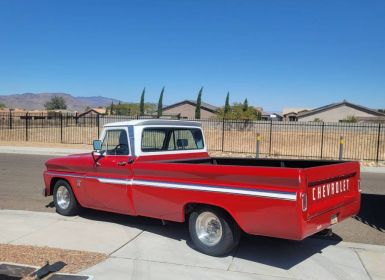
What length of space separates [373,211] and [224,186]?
4.88 meters

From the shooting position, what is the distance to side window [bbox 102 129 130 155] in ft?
23.7

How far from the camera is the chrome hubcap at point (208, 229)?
5.96m

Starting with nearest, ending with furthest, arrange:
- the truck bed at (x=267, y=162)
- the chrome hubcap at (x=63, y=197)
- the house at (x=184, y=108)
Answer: the truck bed at (x=267, y=162), the chrome hubcap at (x=63, y=197), the house at (x=184, y=108)

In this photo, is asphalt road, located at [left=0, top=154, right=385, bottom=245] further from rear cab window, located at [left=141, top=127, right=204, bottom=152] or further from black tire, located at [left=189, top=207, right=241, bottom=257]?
black tire, located at [left=189, top=207, right=241, bottom=257]

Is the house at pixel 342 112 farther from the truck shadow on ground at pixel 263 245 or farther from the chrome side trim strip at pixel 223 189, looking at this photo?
the chrome side trim strip at pixel 223 189

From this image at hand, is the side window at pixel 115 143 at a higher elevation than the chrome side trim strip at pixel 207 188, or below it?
higher

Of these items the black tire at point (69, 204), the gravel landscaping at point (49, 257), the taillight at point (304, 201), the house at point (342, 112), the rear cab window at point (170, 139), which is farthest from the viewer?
the house at point (342, 112)

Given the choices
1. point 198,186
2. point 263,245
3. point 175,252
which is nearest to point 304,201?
point 198,186

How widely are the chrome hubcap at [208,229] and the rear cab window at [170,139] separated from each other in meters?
1.66

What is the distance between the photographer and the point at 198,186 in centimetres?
596

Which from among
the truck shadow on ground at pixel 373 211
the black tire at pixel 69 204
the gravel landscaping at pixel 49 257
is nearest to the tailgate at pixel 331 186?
the truck shadow on ground at pixel 373 211

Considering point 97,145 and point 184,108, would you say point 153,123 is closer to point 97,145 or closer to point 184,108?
point 97,145

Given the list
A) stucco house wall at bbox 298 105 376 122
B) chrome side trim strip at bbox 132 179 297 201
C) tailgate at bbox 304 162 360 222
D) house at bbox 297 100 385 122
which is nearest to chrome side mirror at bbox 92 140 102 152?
chrome side trim strip at bbox 132 179 297 201

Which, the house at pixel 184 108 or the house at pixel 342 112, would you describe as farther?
the house at pixel 184 108
